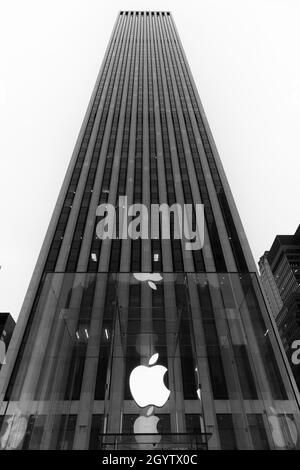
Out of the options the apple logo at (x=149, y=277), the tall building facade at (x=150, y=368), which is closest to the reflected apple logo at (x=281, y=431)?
the tall building facade at (x=150, y=368)

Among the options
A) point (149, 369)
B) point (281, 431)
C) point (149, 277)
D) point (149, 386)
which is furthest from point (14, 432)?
point (149, 277)

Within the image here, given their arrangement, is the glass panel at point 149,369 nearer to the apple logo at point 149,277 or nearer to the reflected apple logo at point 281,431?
the reflected apple logo at point 281,431

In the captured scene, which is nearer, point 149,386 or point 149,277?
point 149,386

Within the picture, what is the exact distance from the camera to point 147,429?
907 cm

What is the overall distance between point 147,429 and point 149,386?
1353mm

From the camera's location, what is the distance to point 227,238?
39.6m

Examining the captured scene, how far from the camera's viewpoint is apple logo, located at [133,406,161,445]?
28.5 ft

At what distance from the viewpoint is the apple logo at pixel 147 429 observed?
28.5 ft

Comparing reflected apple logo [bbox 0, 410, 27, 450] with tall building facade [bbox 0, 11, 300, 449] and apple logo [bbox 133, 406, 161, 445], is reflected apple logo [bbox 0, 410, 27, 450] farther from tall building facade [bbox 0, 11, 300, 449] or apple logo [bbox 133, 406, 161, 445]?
apple logo [bbox 133, 406, 161, 445]

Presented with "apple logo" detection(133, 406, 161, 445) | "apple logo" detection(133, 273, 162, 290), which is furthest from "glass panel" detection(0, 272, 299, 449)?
"apple logo" detection(133, 273, 162, 290)

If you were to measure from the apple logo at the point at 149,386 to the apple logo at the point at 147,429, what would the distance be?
30cm

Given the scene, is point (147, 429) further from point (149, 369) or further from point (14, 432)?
point (14, 432)
